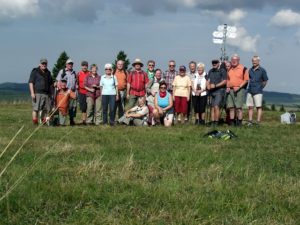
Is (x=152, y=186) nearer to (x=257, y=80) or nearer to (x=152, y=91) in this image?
(x=152, y=91)

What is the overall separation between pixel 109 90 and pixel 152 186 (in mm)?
9758

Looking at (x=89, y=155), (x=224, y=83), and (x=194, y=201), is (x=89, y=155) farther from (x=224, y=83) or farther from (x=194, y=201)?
(x=224, y=83)

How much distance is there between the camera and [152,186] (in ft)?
19.0

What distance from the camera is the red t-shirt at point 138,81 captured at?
1569 cm

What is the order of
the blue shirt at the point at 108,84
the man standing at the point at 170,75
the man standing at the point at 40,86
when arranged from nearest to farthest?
1. the man standing at the point at 40,86
2. the blue shirt at the point at 108,84
3. the man standing at the point at 170,75

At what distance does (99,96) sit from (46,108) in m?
1.67

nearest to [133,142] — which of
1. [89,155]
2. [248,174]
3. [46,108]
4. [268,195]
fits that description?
[89,155]

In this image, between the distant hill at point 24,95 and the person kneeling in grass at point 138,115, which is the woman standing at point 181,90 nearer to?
the person kneeling in grass at point 138,115

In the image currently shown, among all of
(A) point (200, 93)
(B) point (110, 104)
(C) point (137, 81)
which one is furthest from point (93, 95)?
(A) point (200, 93)

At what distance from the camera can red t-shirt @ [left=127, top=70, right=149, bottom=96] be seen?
51.5ft

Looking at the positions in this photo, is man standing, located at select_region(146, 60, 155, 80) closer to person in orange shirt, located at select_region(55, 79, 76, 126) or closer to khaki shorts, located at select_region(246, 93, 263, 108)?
person in orange shirt, located at select_region(55, 79, 76, 126)

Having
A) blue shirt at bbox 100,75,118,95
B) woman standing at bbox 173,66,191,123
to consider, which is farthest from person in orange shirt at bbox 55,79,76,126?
woman standing at bbox 173,66,191,123

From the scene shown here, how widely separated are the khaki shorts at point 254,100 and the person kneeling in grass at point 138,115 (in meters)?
3.34

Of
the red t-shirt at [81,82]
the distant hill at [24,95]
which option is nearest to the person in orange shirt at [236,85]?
the red t-shirt at [81,82]
